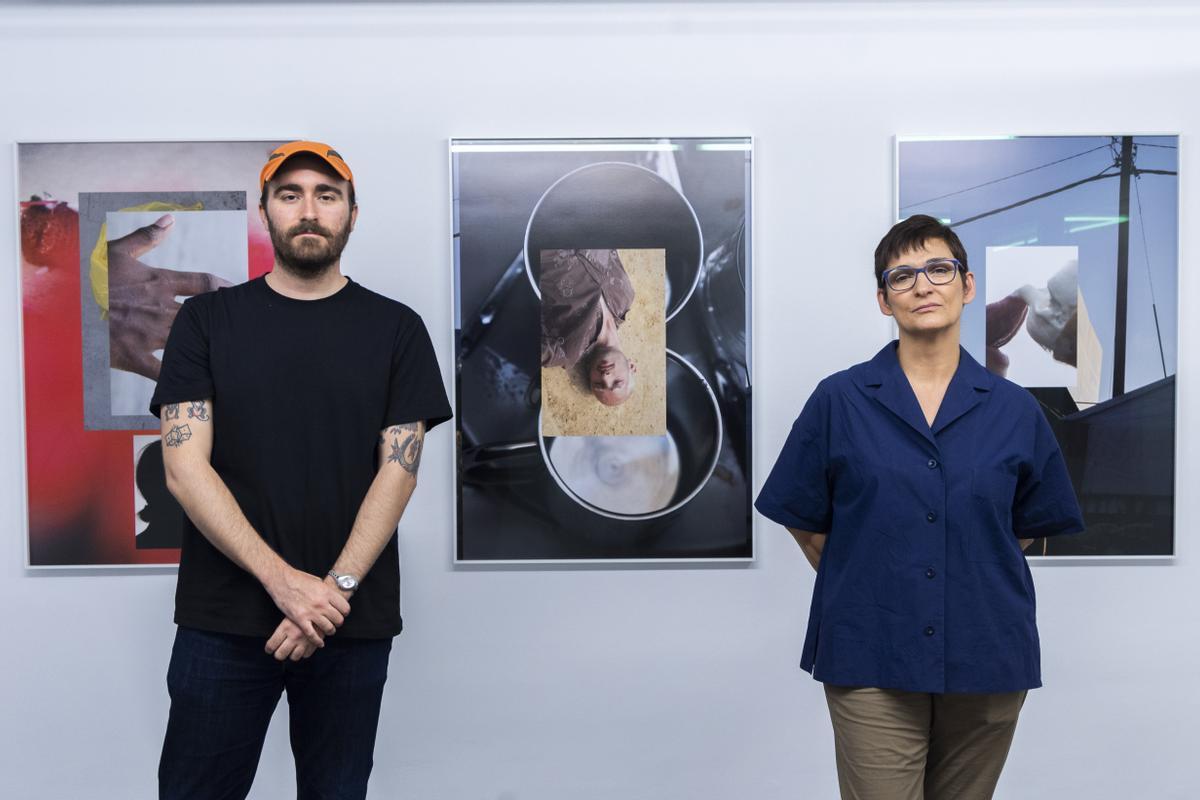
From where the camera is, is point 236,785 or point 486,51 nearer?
point 236,785

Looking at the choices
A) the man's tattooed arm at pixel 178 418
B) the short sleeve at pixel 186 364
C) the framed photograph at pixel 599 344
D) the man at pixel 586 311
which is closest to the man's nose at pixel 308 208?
the short sleeve at pixel 186 364

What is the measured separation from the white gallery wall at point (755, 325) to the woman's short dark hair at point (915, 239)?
0.74 m

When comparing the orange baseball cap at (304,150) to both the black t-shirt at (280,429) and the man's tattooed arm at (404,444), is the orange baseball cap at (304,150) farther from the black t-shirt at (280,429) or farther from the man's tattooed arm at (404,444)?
the man's tattooed arm at (404,444)

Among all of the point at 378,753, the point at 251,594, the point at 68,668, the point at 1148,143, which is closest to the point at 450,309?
the point at 251,594

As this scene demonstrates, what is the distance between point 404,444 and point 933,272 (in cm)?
106

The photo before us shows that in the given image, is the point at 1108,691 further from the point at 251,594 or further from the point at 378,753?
the point at 251,594

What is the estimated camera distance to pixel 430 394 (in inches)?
70.9

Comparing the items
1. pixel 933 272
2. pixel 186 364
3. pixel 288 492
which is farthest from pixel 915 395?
pixel 186 364

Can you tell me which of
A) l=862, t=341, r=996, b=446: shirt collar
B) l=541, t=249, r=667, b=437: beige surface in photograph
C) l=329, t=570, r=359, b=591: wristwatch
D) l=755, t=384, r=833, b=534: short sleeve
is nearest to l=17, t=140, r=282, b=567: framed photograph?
Result: l=541, t=249, r=667, b=437: beige surface in photograph

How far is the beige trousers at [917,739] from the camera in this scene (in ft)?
5.40

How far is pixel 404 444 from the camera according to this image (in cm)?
177

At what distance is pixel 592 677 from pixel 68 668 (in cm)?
144

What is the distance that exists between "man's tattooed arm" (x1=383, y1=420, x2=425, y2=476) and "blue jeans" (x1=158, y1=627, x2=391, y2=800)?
358 mm

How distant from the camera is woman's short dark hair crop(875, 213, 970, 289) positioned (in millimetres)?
1706
